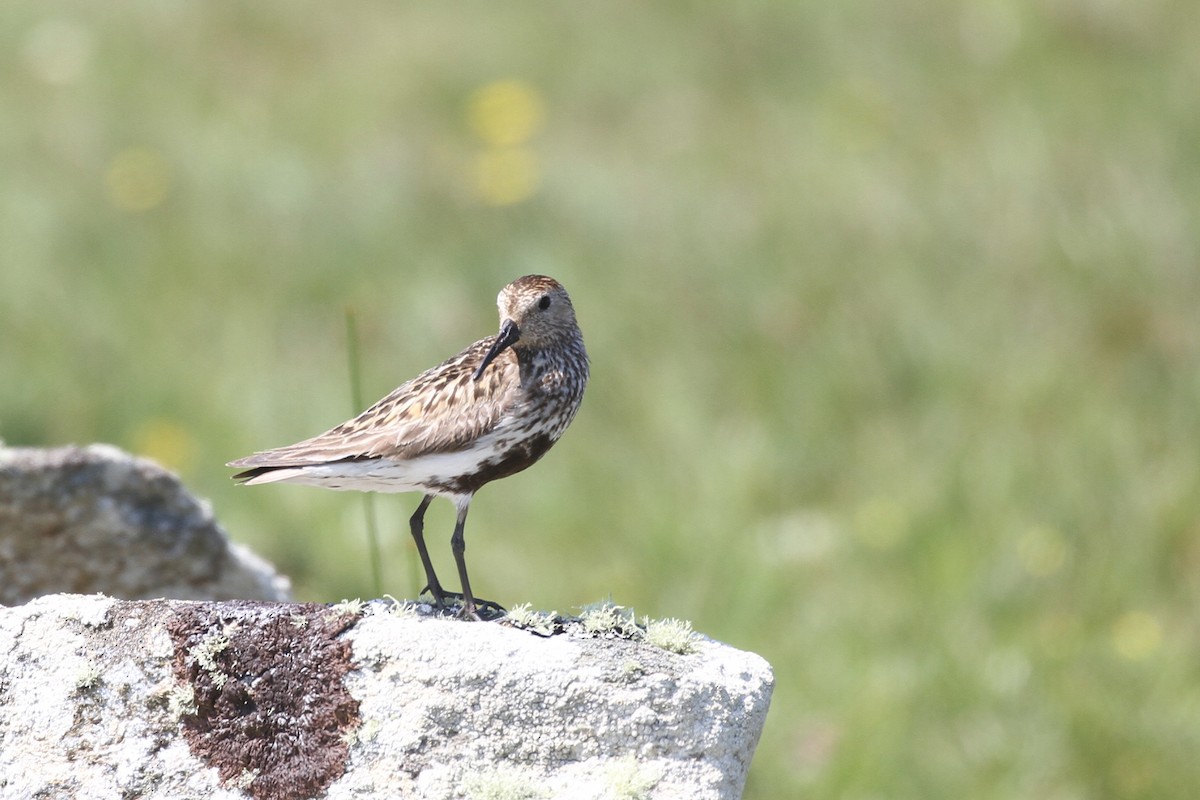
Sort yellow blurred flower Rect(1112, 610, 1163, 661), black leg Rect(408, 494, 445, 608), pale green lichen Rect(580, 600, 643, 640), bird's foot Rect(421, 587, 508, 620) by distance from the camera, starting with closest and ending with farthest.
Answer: pale green lichen Rect(580, 600, 643, 640)
bird's foot Rect(421, 587, 508, 620)
black leg Rect(408, 494, 445, 608)
yellow blurred flower Rect(1112, 610, 1163, 661)

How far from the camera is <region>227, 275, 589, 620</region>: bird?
13.6 feet

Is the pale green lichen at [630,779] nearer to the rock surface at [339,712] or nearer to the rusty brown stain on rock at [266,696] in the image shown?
the rock surface at [339,712]

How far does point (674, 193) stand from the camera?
11.6 m

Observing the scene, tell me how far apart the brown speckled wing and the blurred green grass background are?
389 centimetres

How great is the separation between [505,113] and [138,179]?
3159 millimetres

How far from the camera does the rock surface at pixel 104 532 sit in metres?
4.88

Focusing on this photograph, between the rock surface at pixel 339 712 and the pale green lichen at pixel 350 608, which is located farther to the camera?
the pale green lichen at pixel 350 608

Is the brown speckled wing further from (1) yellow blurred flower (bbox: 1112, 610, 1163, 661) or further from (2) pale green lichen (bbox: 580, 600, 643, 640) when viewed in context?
(1) yellow blurred flower (bbox: 1112, 610, 1163, 661)

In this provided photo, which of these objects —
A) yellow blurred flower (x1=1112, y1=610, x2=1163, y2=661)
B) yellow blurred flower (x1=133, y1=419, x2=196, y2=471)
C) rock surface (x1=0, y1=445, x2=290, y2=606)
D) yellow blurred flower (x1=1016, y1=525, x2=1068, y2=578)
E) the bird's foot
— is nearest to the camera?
the bird's foot

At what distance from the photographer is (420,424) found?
4.19 meters

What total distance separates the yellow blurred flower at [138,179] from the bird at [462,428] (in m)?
7.80

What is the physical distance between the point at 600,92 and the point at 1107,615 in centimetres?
677

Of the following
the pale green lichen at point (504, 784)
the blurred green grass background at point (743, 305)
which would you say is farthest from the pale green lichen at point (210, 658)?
the blurred green grass background at point (743, 305)

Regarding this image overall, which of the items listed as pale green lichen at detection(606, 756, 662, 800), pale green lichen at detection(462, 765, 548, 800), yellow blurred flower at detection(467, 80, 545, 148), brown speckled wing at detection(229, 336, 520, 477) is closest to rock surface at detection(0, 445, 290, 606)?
brown speckled wing at detection(229, 336, 520, 477)
